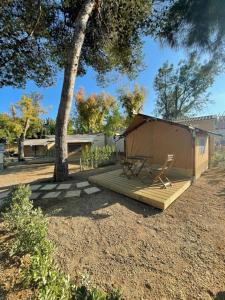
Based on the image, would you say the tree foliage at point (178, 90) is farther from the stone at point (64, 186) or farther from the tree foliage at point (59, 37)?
the stone at point (64, 186)

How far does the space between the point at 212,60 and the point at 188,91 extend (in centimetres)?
1638

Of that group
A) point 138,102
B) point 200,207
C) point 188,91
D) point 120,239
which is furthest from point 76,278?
point 188,91

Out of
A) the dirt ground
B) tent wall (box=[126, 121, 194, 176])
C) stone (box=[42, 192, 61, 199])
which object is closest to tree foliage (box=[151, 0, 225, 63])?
tent wall (box=[126, 121, 194, 176])

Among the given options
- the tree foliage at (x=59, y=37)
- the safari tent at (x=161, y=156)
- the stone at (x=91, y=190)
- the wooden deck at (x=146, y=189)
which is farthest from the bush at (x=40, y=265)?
the tree foliage at (x=59, y=37)

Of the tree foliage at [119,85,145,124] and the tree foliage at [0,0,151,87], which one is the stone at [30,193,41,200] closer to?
the tree foliage at [0,0,151,87]

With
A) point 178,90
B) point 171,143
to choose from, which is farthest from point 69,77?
point 178,90

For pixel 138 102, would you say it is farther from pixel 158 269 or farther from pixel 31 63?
pixel 158 269

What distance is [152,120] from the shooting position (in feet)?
26.1

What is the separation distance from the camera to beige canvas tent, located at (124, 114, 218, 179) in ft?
22.0

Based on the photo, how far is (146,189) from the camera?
5.51m

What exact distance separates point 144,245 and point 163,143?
5092 millimetres

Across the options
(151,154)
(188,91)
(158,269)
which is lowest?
(158,269)

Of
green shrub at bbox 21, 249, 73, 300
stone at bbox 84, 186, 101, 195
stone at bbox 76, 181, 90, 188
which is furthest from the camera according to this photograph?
stone at bbox 76, 181, 90, 188

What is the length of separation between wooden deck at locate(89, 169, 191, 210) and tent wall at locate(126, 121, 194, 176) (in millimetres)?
797
